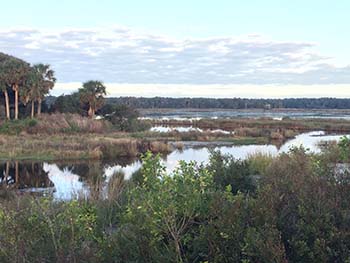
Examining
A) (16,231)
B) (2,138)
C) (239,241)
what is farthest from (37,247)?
(2,138)

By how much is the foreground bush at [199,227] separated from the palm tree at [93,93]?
52.8 meters

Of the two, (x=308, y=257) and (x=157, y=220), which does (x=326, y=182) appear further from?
(x=157, y=220)

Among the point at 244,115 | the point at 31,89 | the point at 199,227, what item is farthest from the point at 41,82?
the point at 244,115

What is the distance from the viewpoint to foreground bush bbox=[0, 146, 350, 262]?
4.52 m

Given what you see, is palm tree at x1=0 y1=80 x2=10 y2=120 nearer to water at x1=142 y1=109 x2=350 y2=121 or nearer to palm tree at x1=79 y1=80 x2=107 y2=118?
palm tree at x1=79 y1=80 x2=107 y2=118

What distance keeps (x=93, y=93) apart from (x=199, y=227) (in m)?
53.6

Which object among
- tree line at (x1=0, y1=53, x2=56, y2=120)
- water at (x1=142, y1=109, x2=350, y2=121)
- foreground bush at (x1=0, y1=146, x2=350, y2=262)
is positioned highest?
tree line at (x1=0, y1=53, x2=56, y2=120)

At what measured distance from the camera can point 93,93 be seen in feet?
189

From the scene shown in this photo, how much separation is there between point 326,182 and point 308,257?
1109 millimetres

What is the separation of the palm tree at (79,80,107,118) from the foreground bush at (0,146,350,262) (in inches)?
2077

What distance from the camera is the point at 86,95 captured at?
57531 millimetres

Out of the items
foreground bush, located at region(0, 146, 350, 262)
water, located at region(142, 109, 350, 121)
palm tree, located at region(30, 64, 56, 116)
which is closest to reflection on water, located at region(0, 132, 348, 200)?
foreground bush, located at region(0, 146, 350, 262)

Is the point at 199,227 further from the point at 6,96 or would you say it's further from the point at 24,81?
the point at 6,96

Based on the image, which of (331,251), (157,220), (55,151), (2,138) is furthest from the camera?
(2,138)
